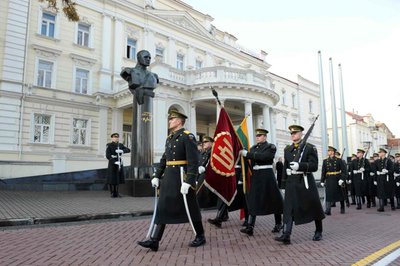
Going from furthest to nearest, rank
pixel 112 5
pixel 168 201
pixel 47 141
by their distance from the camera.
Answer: pixel 112 5 → pixel 47 141 → pixel 168 201

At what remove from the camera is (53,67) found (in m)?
20.9

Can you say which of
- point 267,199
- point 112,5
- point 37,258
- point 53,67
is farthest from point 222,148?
point 112,5

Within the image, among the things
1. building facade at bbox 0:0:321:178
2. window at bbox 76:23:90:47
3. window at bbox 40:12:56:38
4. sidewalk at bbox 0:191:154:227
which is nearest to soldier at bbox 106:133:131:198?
sidewalk at bbox 0:191:154:227

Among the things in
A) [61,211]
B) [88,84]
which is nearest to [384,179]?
[61,211]

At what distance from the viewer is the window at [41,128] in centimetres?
1961

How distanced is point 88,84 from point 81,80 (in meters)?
0.52

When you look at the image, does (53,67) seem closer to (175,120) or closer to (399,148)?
(175,120)

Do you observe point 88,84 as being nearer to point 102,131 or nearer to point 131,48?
point 102,131

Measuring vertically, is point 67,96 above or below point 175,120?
above

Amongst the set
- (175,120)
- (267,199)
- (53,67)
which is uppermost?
(53,67)

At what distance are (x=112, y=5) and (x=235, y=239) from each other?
2242 centimetres

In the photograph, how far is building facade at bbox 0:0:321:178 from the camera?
18.9 m

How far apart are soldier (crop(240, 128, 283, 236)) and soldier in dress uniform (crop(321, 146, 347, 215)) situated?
4.68 m

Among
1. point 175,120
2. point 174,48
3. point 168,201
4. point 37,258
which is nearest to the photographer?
point 37,258
